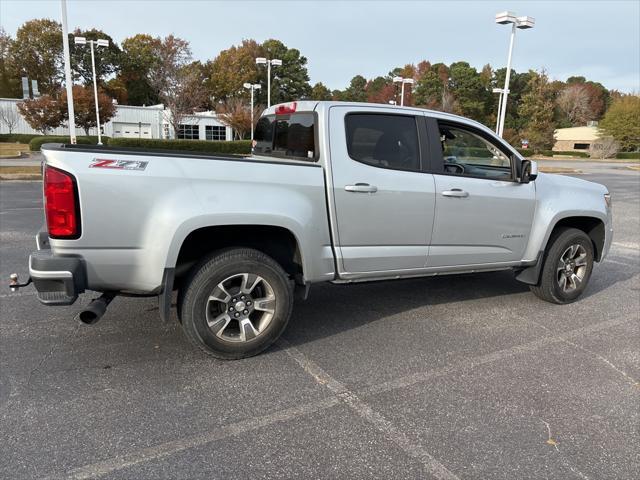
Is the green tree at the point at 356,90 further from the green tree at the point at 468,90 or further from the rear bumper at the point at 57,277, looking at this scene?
the rear bumper at the point at 57,277

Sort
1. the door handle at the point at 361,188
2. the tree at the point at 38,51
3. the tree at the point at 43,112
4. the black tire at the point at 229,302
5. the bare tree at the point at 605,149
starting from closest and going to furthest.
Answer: the black tire at the point at 229,302 → the door handle at the point at 361,188 → the tree at the point at 43,112 → the bare tree at the point at 605,149 → the tree at the point at 38,51

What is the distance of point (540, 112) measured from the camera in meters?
61.6

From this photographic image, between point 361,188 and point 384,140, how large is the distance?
56 cm

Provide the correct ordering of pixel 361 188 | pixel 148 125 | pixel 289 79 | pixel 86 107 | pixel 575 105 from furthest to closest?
pixel 575 105 → pixel 289 79 → pixel 148 125 → pixel 86 107 → pixel 361 188

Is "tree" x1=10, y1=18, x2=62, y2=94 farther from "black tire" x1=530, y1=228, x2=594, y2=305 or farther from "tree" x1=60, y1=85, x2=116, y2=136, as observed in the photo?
"black tire" x1=530, y1=228, x2=594, y2=305

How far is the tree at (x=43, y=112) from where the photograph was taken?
40844 millimetres

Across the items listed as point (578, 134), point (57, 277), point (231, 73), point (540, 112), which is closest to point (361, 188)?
point (57, 277)

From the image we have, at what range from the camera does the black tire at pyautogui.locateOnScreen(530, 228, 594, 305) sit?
515 cm

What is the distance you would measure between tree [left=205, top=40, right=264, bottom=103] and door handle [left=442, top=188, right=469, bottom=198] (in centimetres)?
7076

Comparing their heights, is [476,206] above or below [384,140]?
below

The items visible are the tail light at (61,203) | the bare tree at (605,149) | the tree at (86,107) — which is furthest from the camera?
the bare tree at (605,149)

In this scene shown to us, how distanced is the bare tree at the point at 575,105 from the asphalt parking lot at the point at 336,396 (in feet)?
325

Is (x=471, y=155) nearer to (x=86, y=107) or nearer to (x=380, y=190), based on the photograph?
(x=380, y=190)

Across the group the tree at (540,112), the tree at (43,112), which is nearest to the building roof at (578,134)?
the tree at (540,112)
